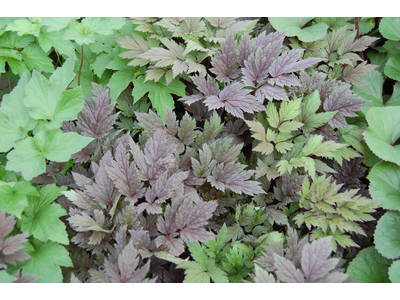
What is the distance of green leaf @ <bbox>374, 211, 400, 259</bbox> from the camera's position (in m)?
1.75

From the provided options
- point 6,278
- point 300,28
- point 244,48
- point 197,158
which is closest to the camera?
point 6,278

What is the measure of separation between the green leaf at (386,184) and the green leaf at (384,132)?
0.26 feet

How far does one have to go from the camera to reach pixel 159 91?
220 cm

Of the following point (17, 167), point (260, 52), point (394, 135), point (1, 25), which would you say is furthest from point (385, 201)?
point (1, 25)

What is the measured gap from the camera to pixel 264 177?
195 centimetres

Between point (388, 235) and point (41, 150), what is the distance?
6.37 ft

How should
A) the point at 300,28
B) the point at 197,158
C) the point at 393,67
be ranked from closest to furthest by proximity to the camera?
the point at 197,158, the point at 300,28, the point at 393,67

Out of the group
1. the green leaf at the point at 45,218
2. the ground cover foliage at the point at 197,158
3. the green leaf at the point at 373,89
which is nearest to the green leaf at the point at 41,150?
the ground cover foliage at the point at 197,158

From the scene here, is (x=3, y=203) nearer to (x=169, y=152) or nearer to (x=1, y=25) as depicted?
(x=169, y=152)

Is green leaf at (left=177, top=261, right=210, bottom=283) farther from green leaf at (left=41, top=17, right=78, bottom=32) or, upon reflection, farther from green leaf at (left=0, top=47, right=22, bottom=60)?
green leaf at (left=0, top=47, right=22, bottom=60)

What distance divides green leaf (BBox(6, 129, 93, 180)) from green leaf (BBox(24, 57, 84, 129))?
0.10 meters

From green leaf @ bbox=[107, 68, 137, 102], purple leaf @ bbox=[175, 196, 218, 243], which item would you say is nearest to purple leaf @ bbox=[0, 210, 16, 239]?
purple leaf @ bbox=[175, 196, 218, 243]

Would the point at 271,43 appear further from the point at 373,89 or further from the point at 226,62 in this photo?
the point at 373,89

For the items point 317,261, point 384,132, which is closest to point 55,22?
point 317,261
